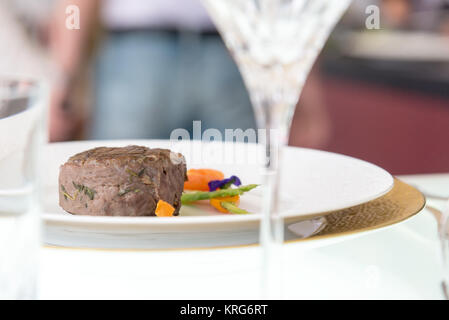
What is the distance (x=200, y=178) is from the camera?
66 cm

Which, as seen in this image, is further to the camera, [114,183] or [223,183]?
[223,183]

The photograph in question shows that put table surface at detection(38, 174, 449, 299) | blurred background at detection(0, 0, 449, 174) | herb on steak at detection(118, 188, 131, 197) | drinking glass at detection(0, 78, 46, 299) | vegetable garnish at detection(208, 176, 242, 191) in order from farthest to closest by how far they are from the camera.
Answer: blurred background at detection(0, 0, 449, 174)
vegetable garnish at detection(208, 176, 242, 191)
herb on steak at detection(118, 188, 131, 197)
table surface at detection(38, 174, 449, 299)
drinking glass at detection(0, 78, 46, 299)

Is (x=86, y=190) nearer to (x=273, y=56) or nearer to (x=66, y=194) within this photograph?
(x=66, y=194)

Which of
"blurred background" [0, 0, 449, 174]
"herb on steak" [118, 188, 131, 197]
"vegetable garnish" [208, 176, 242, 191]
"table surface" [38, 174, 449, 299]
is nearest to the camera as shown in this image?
"table surface" [38, 174, 449, 299]

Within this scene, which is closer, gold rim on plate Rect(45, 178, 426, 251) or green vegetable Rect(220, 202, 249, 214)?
gold rim on plate Rect(45, 178, 426, 251)

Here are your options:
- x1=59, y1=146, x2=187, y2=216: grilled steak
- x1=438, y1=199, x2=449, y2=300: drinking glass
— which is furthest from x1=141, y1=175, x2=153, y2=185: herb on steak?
x1=438, y1=199, x2=449, y2=300: drinking glass

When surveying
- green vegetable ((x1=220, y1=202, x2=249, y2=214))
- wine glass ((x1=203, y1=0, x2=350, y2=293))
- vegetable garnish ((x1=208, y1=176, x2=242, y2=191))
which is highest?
wine glass ((x1=203, y1=0, x2=350, y2=293))

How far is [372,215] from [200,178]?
24 cm

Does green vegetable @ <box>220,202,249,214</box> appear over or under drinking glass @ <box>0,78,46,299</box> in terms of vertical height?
under

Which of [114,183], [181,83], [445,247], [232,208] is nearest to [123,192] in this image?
[114,183]

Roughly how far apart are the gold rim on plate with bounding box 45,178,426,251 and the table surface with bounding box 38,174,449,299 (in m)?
0.02

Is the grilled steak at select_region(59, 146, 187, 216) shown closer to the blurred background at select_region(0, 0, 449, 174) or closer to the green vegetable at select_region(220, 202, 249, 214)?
the green vegetable at select_region(220, 202, 249, 214)

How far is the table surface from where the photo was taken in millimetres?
381
